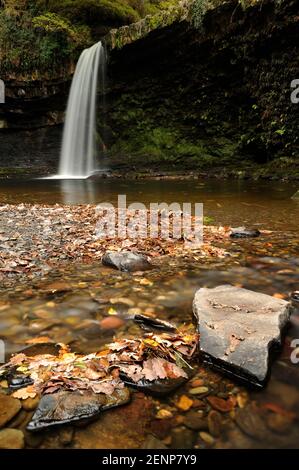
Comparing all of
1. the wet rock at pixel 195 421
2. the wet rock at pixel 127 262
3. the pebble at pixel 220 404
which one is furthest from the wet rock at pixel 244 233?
the wet rock at pixel 195 421

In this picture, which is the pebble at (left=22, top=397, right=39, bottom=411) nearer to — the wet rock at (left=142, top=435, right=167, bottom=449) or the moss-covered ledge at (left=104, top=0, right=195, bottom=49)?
the wet rock at (left=142, top=435, right=167, bottom=449)

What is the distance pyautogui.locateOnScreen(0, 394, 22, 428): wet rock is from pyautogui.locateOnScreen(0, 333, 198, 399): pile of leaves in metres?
0.04

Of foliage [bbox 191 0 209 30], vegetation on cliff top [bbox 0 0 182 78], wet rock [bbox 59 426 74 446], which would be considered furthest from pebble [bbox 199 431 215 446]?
vegetation on cliff top [bbox 0 0 182 78]

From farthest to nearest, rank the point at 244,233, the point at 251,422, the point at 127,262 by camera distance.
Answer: the point at 244,233 → the point at 127,262 → the point at 251,422

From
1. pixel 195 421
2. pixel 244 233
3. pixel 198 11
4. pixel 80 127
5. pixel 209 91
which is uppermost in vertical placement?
pixel 198 11

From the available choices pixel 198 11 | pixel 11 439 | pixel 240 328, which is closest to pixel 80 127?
pixel 198 11

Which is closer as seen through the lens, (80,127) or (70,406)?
(70,406)

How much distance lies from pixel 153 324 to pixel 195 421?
0.89 meters

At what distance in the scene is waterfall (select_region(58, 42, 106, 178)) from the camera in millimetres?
18766

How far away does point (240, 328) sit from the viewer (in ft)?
6.95

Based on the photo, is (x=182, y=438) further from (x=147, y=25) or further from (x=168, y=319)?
(x=147, y=25)

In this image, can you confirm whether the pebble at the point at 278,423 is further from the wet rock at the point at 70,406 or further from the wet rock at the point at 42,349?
the wet rock at the point at 42,349

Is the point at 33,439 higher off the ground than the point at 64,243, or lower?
lower
